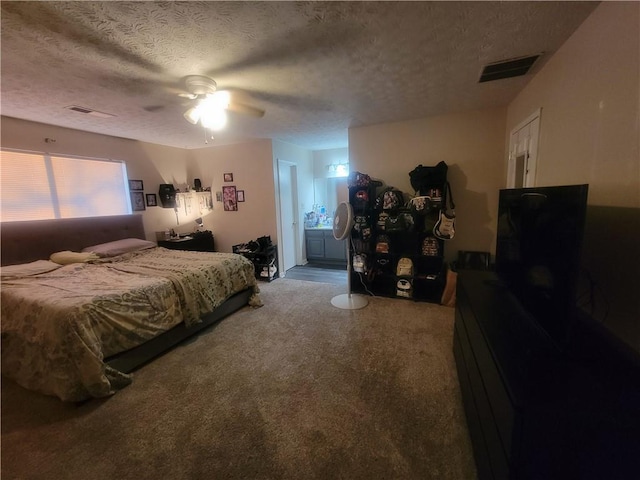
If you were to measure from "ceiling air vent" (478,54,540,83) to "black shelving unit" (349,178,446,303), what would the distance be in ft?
4.06

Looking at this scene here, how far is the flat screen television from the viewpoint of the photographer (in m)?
1.06

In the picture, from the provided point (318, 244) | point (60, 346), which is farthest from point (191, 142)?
point (60, 346)

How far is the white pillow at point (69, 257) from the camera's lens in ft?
9.73

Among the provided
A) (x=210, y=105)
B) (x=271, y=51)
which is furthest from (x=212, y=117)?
(x=271, y=51)

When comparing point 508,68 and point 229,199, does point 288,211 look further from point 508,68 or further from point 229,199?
point 508,68

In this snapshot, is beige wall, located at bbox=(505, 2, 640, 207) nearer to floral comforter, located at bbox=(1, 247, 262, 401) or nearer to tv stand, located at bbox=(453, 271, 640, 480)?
tv stand, located at bbox=(453, 271, 640, 480)

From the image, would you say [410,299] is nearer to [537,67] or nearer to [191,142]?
[537,67]

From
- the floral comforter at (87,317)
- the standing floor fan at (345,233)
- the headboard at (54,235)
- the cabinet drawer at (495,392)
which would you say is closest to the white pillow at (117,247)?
the headboard at (54,235)

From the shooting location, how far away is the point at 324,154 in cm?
562

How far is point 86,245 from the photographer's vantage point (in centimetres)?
343

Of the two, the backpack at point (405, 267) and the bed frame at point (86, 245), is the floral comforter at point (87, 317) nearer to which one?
the bed frame at point (86, 245)

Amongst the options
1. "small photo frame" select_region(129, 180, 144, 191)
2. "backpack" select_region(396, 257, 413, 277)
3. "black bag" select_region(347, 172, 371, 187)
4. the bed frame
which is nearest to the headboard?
the bed frame

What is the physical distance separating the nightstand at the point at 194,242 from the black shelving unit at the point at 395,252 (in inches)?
112

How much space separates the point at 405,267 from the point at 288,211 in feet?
8.13
